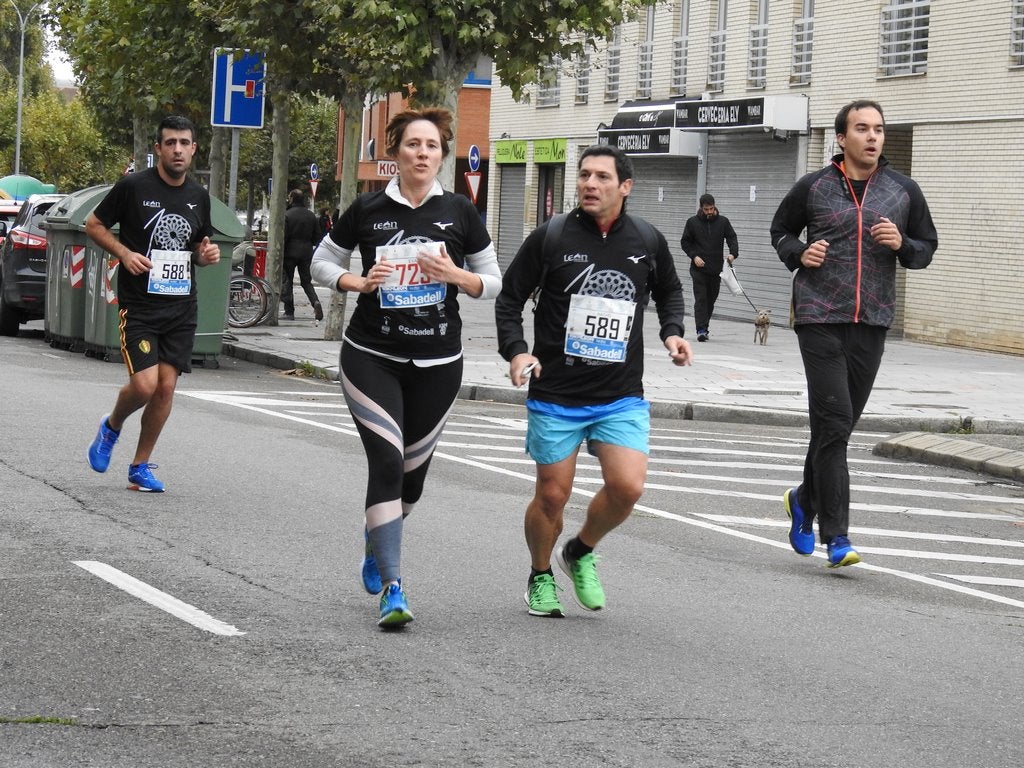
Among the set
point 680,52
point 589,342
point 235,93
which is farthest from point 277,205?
point 589,342

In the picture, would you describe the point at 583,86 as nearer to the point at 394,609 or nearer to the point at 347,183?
the point at 347,183

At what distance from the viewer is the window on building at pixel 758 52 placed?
30.2 m

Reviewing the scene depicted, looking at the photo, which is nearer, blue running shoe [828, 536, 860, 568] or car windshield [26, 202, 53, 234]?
blue running shoe [828, 536, 860, 568]

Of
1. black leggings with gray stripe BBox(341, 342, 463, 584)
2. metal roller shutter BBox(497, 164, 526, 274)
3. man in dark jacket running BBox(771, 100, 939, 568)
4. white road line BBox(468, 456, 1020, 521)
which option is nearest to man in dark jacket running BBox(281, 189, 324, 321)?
metal roller shutter BBox(497, 164, 526, 274)

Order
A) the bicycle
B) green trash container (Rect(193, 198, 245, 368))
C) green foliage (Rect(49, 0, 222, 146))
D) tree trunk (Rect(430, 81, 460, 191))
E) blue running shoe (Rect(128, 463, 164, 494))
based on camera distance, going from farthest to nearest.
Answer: green foliage (Rect(49, 0, 222, 146)) → the bicycle → tree trunk (Rect(430, 81, 460, 191)) → green trash container (Rect(193, 198, 245, 368)) → blue running shoe (Rect(128, 463, 164, 494))

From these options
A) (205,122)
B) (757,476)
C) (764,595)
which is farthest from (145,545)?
(205,122)

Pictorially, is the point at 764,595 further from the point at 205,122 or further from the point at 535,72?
the point at 205,122

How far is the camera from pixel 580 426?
22.2 ft

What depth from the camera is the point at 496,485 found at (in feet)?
35.4

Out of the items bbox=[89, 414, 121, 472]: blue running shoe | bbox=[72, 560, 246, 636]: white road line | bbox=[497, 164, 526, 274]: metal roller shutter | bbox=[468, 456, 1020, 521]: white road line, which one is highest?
bbox=[497, 164, 526, 274]: metal roller shutter

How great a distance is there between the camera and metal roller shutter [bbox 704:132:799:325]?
29094mm

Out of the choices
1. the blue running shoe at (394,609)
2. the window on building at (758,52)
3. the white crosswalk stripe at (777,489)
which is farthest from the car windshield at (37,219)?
the blue running shoe at (394,609)

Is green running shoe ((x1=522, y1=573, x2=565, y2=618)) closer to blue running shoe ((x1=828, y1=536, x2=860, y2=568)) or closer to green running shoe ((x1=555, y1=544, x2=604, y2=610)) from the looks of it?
green running shoe ((x1=555, y1=544, x2=604, y2=610))

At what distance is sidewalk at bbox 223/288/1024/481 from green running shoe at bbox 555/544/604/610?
6207 mm
